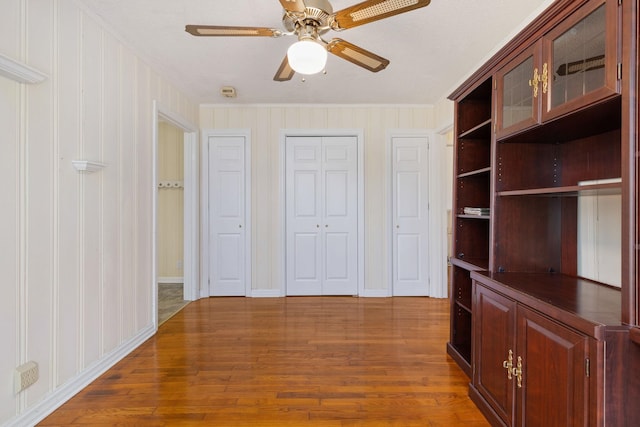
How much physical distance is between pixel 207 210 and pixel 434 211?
301cm

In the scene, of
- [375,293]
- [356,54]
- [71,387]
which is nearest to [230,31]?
[356,54]

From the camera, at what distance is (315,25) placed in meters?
1.79

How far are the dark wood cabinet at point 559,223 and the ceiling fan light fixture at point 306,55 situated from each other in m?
1.06

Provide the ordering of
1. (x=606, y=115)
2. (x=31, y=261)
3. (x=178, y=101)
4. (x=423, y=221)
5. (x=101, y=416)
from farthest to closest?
(x=423, y=221), (x=178, y=101), (x=101, y=416), (x=31, y=261), (x=606, y=115)

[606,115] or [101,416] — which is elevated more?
[606,115]

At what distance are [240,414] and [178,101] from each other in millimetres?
3201

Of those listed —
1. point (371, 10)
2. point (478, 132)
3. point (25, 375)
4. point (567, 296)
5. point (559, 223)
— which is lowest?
point (25, 375)

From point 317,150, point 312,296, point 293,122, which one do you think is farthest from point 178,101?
point 312,296

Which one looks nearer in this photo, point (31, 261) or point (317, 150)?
point (31, 261)

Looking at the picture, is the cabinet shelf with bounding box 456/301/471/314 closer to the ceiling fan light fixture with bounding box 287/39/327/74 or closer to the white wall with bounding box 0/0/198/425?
the ceiling fan light fixture with bounding box 287/39/327/74

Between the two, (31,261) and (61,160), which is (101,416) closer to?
(31,261)

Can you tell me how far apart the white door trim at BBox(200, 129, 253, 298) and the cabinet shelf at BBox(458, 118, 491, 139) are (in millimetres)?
2687

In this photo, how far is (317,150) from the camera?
4141 mm

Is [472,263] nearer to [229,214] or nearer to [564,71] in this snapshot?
[564,71]
